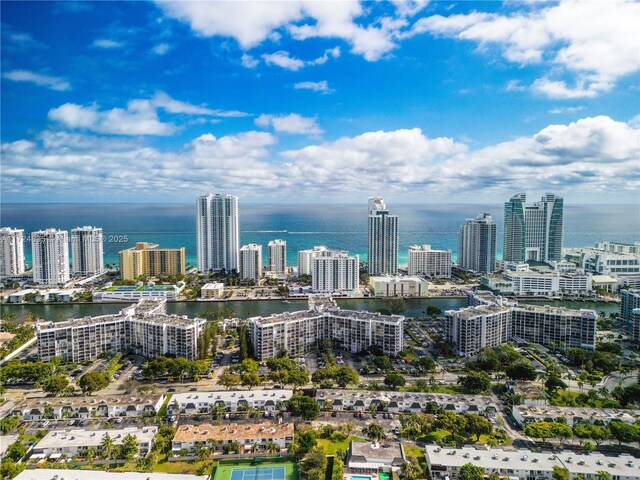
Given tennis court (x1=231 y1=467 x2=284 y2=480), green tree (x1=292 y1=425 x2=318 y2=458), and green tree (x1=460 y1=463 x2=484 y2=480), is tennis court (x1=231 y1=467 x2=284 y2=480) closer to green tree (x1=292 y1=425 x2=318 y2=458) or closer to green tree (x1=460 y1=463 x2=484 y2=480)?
green tree (x1=292 y1=425 x2=318 y2=458)

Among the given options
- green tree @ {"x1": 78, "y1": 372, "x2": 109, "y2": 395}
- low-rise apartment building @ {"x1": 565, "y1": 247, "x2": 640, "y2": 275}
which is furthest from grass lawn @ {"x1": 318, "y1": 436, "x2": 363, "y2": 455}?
low-rise apartment building @ {"x1": 565, "y1": 247, "x2": 640, "y2": 275}

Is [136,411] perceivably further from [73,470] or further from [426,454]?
[426,454]

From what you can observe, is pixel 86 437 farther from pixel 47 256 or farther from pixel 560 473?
pixel 47 256

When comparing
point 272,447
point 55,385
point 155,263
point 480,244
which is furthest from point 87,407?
point 480,244

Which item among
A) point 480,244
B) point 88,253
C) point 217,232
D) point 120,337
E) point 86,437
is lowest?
point 86,437

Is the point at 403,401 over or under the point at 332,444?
over

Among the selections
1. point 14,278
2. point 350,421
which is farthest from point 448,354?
point 14,278

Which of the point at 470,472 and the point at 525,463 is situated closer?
the point at 470,472
